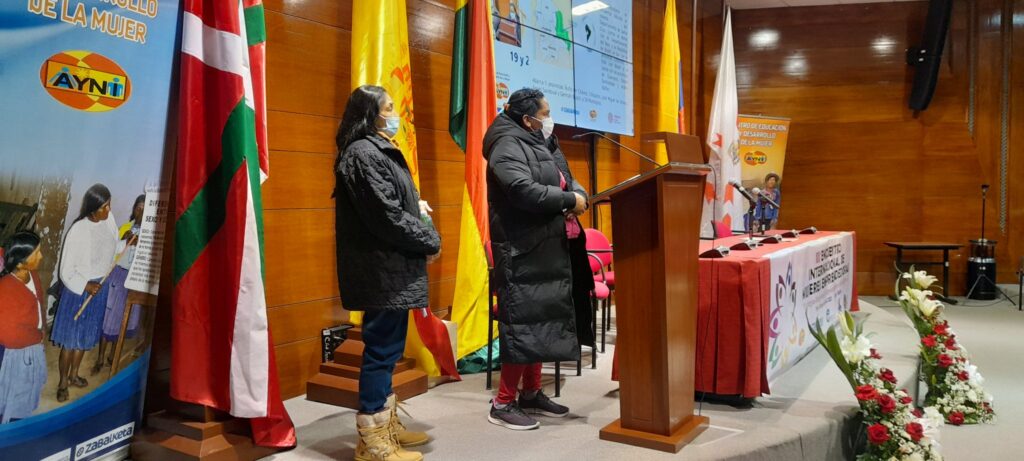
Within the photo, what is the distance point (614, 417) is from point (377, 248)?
1.22 m

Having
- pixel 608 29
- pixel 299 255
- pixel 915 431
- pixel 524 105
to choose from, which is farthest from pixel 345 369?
pixel 608 29

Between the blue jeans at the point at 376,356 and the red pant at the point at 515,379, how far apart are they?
1.86 ft

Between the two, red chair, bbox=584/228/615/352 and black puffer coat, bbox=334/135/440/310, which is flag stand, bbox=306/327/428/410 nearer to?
black puffer coat, bbox=334/135/440/310

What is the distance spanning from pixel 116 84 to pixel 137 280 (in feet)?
1.97

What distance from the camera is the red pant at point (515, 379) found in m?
2.75

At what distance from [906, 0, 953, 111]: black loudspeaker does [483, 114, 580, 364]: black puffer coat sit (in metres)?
6.50

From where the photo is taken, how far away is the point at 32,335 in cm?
199

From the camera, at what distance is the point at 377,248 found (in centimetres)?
227

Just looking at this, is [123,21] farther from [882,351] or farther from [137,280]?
[882,351]

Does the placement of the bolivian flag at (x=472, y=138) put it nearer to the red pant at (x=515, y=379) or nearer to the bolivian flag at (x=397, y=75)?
the bolivian flag at (x=397, y=75)

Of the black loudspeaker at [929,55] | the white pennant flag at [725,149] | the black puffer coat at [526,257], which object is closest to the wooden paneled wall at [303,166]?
the black puffer coat at [526,257]

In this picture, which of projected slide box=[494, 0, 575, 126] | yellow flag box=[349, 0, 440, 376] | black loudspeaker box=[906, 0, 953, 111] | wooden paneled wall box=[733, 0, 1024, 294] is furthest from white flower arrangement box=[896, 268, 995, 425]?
black loudspeaker box=[906, 0, 953, 111]

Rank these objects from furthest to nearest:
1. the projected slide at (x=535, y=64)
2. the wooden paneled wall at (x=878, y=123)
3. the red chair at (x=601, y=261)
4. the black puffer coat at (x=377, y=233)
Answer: the wooden paneled wall at (x=878, y=123) < the projected slide at (x=535, y=64) < the red chair at (x=601, y=261) < the black puffer coat at (x=377, y=233)

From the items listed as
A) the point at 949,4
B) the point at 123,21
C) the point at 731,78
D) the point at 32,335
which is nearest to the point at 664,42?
the point at 731,78
